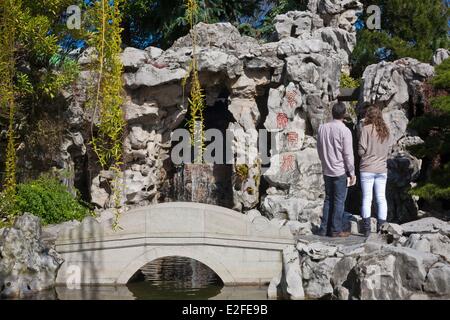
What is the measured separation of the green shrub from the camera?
29.5 feet

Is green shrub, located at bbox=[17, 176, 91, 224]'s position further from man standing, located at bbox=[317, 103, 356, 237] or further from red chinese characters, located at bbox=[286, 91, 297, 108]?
man standing, located at bbox=[317, 103, 356, 237]

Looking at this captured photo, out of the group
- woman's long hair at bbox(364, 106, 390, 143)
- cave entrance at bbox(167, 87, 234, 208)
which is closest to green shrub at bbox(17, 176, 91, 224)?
cave entrance at bbox(167, 87, 234, 208)

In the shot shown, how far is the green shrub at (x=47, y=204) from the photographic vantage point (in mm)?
8977

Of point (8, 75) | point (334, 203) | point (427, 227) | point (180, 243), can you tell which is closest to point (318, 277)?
point (334, 203)

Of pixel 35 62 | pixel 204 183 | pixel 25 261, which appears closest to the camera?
pixel 25 261

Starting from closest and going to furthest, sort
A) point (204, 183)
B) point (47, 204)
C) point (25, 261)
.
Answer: point (25, 261) → point (47, 204) → point (204, 183)

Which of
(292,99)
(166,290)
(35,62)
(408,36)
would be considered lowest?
(166,290)

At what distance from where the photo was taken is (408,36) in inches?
607

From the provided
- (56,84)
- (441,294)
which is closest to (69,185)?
(56,84)

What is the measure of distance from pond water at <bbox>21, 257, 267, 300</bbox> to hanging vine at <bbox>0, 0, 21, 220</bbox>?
1.37 metres

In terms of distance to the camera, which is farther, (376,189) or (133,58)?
(133,58)

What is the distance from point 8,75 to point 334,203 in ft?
15.1

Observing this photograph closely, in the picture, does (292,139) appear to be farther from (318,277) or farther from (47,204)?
(318,277)
